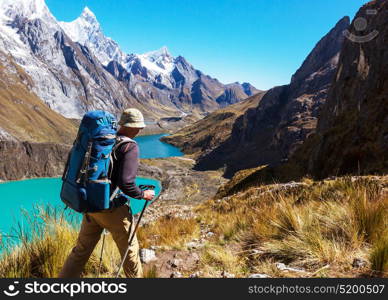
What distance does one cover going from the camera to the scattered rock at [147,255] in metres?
5.37

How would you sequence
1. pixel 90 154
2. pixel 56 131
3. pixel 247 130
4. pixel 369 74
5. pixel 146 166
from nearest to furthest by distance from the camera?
pixel 90 154
pixel 369 74
pixel 146 166
pixel 247 130
pixel 56 131

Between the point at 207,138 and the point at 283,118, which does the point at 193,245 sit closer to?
the point at 283,118

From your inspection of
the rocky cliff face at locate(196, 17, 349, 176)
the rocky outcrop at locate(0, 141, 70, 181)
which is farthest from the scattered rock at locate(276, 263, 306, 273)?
the rocky outcrop at locate(0, 141, 70, 181)

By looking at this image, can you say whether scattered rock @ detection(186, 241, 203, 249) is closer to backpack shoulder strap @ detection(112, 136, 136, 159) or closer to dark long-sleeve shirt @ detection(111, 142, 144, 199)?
dark long-sleeve shirt @ detection(111, 142, 144, 199)

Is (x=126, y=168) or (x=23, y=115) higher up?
(x=23, y=115)

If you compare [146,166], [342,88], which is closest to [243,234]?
[342,88]

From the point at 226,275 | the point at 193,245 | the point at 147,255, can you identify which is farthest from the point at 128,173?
the point at 193,245

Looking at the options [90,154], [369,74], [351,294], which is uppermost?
[369,74]

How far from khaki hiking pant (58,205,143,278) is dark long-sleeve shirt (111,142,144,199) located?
39cm

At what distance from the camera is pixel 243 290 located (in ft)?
9.68

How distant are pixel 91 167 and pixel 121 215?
2.97 feet

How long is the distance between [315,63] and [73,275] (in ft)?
432

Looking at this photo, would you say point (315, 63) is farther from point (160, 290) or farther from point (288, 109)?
point (160, 290)

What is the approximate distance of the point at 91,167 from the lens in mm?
3365
